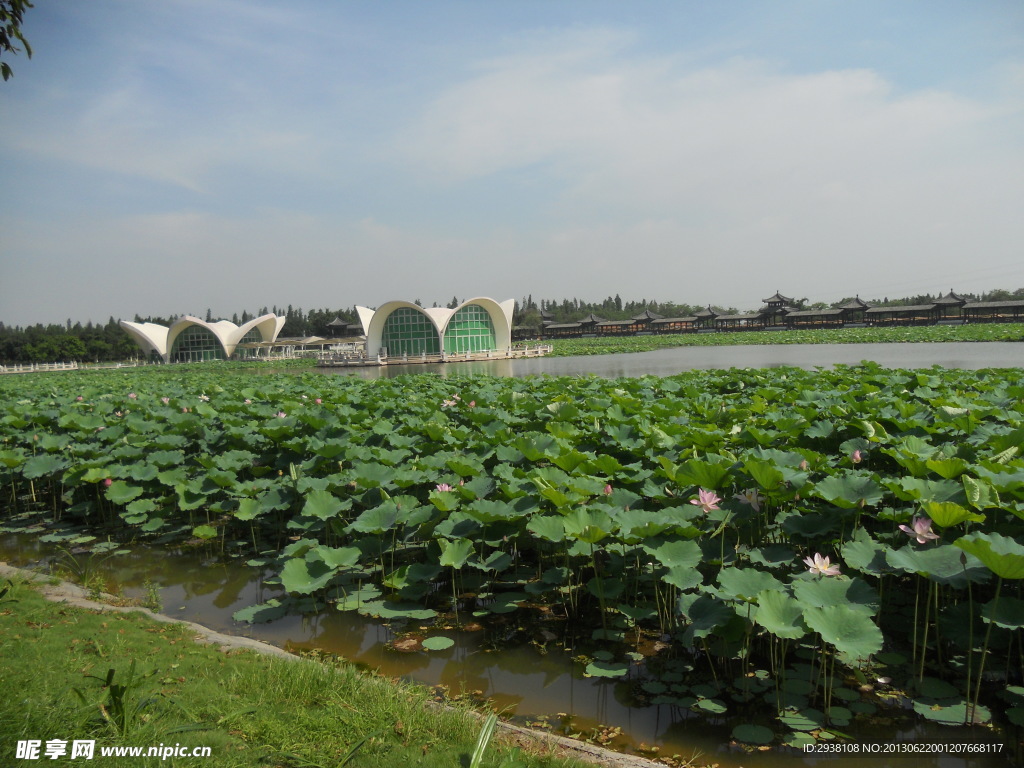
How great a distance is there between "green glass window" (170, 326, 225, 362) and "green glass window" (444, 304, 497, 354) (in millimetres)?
19597

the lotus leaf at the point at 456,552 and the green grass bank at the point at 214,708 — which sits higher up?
the lotus leaf at the point at 456,552

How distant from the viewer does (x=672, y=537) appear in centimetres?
298

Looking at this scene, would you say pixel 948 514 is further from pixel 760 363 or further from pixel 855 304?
pixel 855 304

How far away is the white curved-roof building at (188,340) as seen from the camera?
44500 mm

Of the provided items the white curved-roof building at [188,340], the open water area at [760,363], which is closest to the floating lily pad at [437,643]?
the open water area at [760,363]

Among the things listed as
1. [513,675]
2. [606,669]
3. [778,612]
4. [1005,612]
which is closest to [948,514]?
[1005,612]

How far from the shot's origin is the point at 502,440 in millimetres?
5027

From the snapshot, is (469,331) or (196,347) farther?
(196,347)

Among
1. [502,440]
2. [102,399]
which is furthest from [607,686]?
[102,399]

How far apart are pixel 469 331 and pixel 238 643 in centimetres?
3427

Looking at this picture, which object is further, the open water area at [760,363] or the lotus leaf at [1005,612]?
the open water area at [760,363]

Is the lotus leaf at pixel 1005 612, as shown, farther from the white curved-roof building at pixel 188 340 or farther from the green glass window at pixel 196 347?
the green glass window at pixel 196 347

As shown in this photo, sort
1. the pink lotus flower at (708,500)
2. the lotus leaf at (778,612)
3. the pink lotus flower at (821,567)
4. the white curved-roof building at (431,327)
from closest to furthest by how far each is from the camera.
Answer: the lotus leaf at (778,612), the pink lotus flower at (821,567), the pink lotus flower at (708,500), the white curved-roof building at (431,327)

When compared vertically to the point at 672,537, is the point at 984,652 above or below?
below
